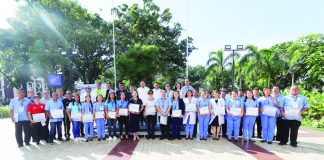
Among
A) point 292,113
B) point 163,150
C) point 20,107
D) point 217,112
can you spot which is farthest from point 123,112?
point 292,113

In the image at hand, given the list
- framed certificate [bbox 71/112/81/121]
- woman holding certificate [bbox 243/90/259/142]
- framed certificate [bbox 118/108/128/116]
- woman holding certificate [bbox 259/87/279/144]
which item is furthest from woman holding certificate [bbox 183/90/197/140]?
framed certificate [bbox 71/112/81/121]

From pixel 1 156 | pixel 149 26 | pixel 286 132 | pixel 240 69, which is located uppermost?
pixel 149 26

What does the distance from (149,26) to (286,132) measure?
22.4 m

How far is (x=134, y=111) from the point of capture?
9039mm

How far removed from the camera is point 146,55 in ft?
75.7

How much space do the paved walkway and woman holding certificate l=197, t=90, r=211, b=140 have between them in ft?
1.32

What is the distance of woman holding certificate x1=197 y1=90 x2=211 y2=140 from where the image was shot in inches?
351

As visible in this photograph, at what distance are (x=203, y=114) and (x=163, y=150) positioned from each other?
2088mm

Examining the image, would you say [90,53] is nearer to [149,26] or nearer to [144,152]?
[149,26]

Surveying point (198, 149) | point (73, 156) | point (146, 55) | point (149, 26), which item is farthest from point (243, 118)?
point (149, 26)

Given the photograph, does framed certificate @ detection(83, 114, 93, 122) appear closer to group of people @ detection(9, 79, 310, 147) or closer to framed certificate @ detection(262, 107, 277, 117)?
group of people @ detection(9, 79, 310, 147)

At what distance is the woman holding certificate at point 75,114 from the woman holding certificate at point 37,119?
2.85 feet

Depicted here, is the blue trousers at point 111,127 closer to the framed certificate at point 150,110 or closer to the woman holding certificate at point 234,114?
the framed certificate at point 150,110

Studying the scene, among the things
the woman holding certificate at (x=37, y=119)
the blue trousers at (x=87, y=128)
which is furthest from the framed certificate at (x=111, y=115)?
the woman holding certificate at (x=37, y=119)
